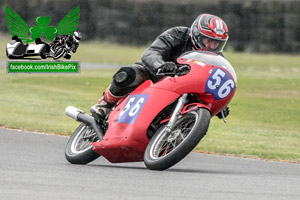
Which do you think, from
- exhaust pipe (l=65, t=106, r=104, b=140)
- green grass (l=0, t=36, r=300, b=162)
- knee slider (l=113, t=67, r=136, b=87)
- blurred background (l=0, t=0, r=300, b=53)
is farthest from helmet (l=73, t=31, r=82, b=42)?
knee slider (l=113, t=67, r=136, b=87)

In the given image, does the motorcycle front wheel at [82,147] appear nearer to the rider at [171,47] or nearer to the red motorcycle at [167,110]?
the red motorcycle at [167,110]

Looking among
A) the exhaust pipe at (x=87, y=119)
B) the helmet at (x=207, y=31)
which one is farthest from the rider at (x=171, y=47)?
the exhaust pipe at (x=87, y=119)

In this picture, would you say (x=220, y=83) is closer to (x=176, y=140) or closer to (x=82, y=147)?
(x=176, y=140)

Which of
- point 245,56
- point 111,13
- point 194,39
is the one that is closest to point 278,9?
point 245,56

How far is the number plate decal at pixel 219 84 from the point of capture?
24.9 ft

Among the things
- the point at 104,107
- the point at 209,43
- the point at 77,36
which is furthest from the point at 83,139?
the point at 77,36

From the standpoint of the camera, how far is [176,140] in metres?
7.50

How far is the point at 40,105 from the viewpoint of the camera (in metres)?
16.8

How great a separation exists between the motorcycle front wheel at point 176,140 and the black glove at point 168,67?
46cm

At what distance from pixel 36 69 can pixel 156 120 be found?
1750cm

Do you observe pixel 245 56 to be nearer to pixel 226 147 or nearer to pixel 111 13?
pixel 111 13

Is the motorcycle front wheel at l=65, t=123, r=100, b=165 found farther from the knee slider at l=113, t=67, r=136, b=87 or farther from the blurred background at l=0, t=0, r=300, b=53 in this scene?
the blurred background at l=0, t=0, r=300, b=53

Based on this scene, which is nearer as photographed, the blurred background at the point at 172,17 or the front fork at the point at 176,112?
the front fork at the point at 176,112

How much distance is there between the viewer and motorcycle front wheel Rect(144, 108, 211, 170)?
281 inches
